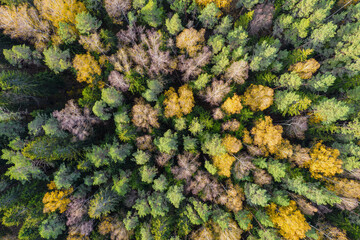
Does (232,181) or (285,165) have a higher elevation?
(285,165)

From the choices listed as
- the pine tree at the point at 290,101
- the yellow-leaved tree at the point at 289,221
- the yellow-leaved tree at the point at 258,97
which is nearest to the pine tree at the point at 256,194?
the yellow-leaved tree at the point at 289,221

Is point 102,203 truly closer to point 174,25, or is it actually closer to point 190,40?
point 190,40

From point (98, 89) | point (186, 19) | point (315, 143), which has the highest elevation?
point (186, 19)

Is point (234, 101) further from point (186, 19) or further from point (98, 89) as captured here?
point (98, 89)

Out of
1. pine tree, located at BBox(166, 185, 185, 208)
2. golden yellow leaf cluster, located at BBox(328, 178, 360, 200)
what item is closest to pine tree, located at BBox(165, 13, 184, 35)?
pine tree, located at BBox(166, 185, 185, 208)

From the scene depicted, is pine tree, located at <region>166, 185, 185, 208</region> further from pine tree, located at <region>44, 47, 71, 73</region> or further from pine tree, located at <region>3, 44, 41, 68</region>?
pine tree, located at <region>3, 44, 41, 68</region>

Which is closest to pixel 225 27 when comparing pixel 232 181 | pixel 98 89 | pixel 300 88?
pixel 300 88

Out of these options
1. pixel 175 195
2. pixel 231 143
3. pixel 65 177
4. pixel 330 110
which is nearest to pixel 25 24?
pixel 65 177
